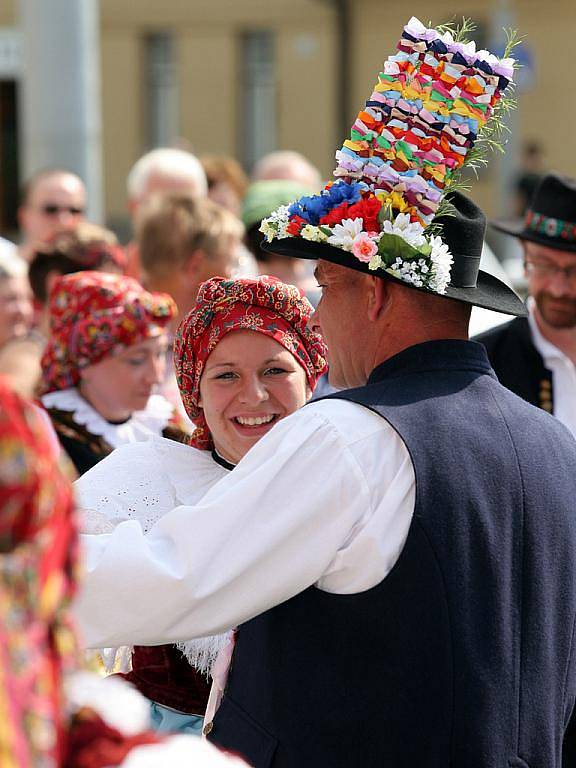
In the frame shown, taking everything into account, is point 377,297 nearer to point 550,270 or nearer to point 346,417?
point 346,417

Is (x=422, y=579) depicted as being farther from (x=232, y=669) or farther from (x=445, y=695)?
(x=232, y=669)

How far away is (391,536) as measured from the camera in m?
2.28

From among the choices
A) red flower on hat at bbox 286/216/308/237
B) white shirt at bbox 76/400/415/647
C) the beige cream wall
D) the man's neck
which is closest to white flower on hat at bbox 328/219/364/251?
red flower on hat at bbox 286/216/308/237

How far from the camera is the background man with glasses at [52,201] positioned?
695 centimetres

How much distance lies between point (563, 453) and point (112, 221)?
21.5 meters

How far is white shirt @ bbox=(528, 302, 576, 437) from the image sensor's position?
457 cm

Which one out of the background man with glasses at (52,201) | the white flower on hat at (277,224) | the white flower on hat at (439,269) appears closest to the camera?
the white flower on hat at (439,269)

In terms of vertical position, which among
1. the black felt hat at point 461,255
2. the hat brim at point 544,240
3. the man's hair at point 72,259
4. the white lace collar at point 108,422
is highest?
the black felt hat at point 461,255

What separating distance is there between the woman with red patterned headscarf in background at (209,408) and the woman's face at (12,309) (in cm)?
246

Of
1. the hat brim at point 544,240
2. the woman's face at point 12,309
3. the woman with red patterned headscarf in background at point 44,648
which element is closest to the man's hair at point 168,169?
the woman's face at point 12,309

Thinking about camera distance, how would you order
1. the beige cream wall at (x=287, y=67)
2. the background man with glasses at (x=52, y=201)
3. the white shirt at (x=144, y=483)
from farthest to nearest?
the beige cream wall at (x=287, y=67) → the background man with glasses at (x=52, y=201) → the white shirt at (x=144, y=483)

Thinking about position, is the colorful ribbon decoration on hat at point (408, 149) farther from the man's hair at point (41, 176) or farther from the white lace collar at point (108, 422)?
the man's hair at point (41, 176)

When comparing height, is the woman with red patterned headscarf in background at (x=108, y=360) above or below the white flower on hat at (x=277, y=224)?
below

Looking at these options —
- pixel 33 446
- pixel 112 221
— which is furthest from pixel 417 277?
pixel 112 221
